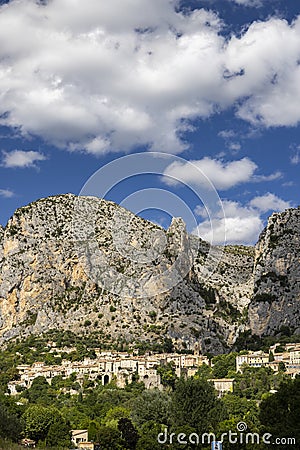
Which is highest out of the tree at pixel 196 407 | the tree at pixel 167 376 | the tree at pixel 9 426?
the tree at pixel 167 376

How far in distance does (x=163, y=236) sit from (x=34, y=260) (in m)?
21.0

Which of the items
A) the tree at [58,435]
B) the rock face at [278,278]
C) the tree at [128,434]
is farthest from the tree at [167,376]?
the tree at [128,434]

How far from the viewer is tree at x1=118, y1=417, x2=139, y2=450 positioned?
30.9m

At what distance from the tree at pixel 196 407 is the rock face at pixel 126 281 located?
43.0 m

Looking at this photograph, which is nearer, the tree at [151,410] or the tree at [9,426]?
the tree at [9,426]

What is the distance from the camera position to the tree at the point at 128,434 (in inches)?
1216

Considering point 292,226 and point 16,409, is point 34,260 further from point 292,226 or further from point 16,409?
point 16,409

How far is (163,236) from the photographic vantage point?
89.1 m

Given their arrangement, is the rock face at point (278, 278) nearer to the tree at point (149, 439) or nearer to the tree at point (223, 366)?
the tree at point (223, 366)

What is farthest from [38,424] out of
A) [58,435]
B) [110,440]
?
[110,440]

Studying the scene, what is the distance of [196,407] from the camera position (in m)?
31.7

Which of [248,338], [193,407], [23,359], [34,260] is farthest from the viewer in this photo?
[34,260]

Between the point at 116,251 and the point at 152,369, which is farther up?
the point at 116,251

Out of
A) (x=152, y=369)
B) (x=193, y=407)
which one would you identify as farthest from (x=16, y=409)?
(x=152, y=369)
